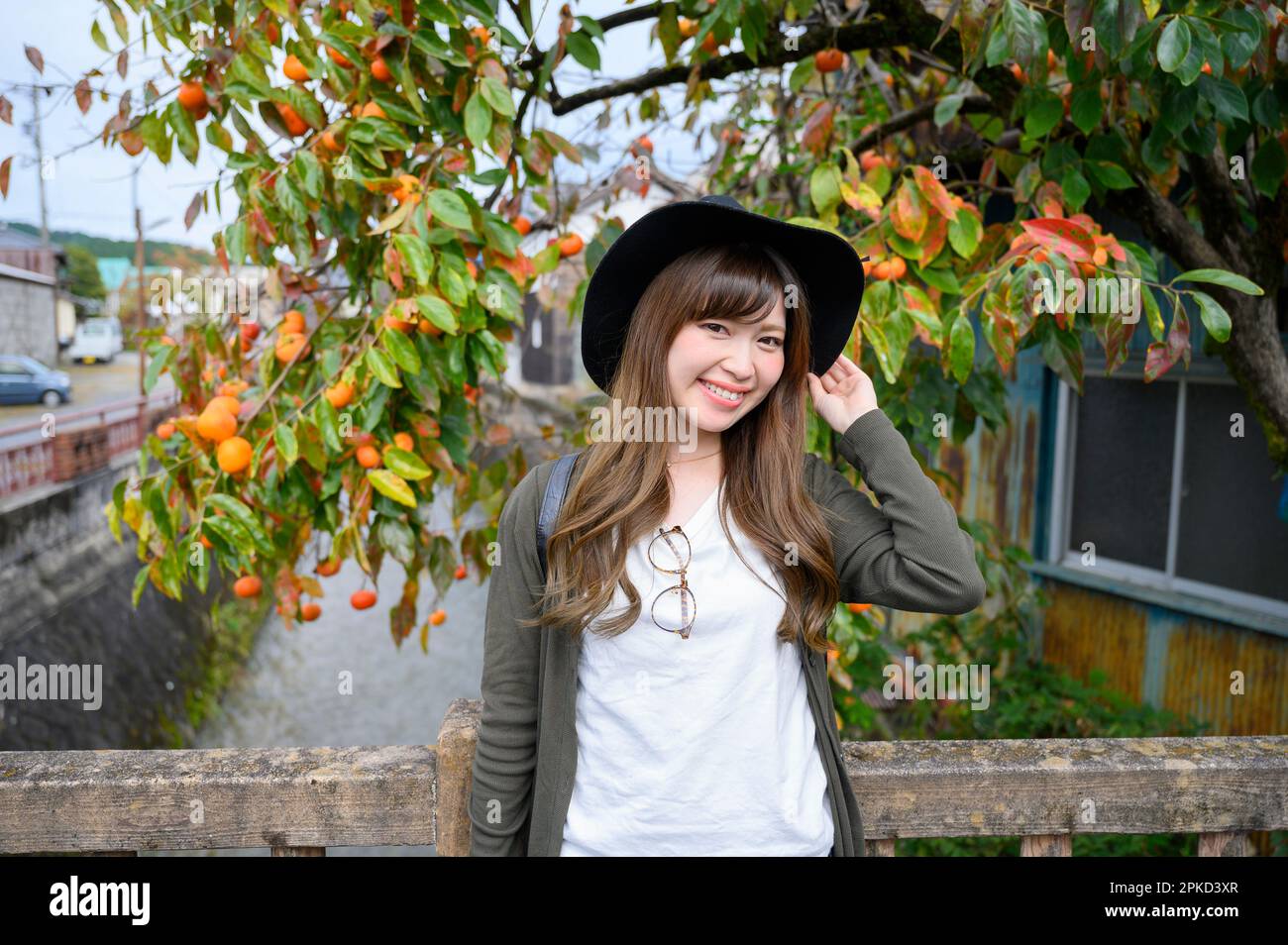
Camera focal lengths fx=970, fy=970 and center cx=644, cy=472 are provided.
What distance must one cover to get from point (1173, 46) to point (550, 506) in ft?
3.39

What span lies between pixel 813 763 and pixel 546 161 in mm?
1242

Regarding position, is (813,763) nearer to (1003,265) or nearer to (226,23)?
(1003,265)

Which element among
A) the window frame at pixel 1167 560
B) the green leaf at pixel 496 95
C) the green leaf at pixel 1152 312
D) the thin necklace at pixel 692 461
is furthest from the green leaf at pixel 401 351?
the window frame at pixel 1167 560

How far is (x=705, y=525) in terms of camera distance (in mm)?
1182

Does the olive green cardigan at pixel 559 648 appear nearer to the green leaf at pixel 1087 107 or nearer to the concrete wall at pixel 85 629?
the green leaf at pixel 1087 107

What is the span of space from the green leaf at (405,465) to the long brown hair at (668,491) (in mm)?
498

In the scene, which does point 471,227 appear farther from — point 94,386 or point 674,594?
point 94,386

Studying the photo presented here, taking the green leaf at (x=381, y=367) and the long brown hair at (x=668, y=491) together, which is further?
the green leaf at (x=381, y=367)

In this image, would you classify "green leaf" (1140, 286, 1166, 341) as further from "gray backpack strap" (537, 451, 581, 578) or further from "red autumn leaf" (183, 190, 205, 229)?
"red autumn leaf" (183, 190, 205, 229)

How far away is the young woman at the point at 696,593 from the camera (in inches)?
43.9

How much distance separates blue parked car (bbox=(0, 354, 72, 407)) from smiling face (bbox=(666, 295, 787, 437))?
9578 millimetres

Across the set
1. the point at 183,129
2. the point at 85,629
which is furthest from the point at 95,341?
the point at 183,129

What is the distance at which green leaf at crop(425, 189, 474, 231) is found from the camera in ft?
5.01

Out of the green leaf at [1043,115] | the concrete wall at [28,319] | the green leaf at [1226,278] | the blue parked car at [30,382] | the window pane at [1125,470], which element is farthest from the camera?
the concrete wall at [28,319]
